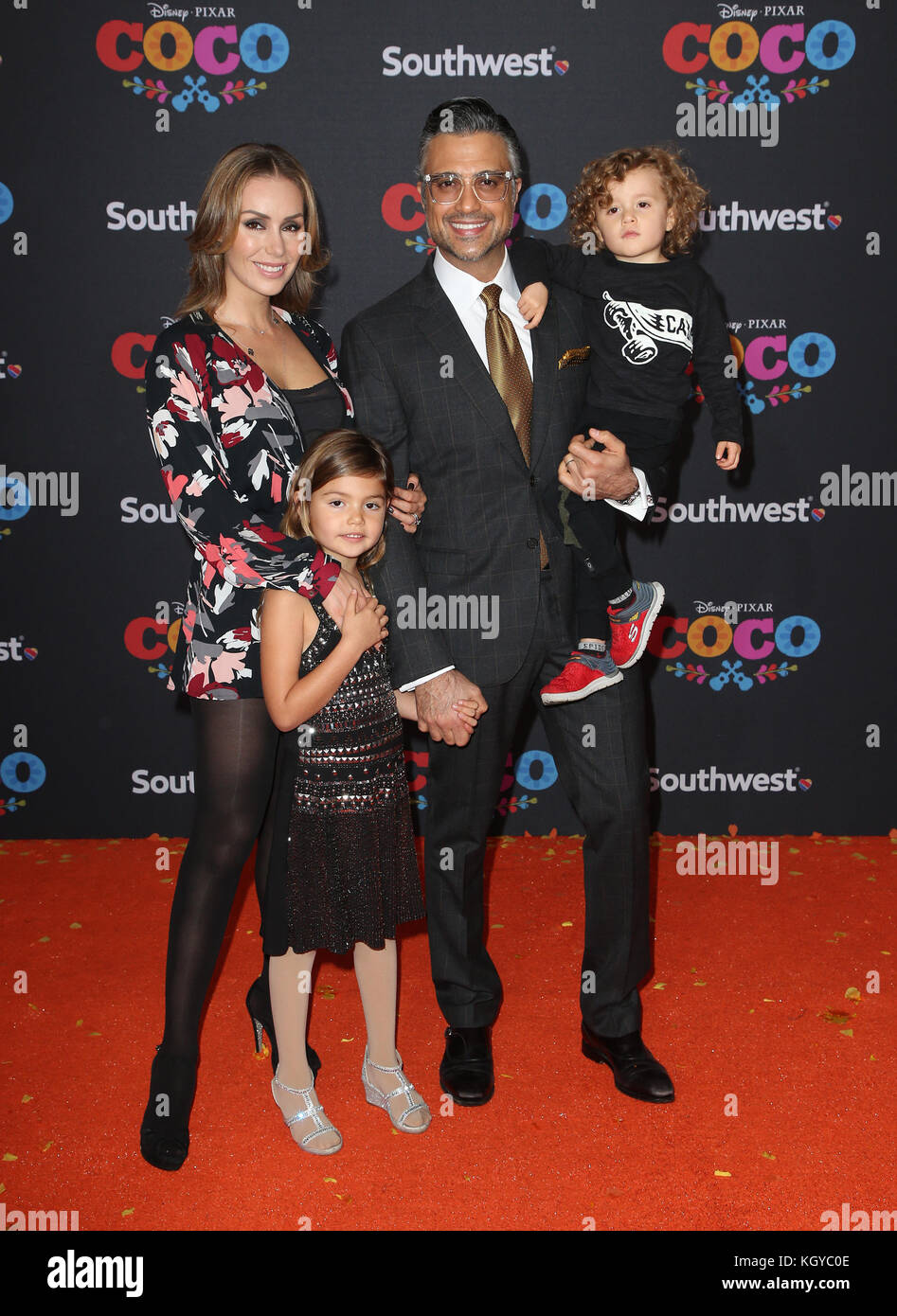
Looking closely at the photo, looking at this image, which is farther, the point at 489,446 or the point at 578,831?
the point at 578,831

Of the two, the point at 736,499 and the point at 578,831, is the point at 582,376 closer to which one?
the point at 736,499

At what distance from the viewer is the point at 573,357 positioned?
8.20 ft

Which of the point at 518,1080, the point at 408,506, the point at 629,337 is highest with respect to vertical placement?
the point at 629,337

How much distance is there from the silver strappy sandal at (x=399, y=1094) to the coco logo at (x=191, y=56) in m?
3.07

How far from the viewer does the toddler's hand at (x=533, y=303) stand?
94.8 inches

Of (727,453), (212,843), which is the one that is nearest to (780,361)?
(727,453)

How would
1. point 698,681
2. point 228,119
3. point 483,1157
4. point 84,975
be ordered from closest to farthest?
point 483,1157 < point 84,975 < point 228,119 < point 698,681

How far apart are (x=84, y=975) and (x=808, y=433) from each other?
115 inches

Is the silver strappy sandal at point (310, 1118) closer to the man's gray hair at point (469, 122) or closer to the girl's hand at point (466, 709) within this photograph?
the girl's hand at point (466, 709)

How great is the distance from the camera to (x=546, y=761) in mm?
4176

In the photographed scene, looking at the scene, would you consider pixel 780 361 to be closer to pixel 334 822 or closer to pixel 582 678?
pixel 582 678

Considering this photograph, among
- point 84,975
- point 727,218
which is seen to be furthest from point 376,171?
point 84,975

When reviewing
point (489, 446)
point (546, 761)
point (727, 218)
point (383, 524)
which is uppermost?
point (727, 218)

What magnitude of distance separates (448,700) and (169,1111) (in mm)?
1012
